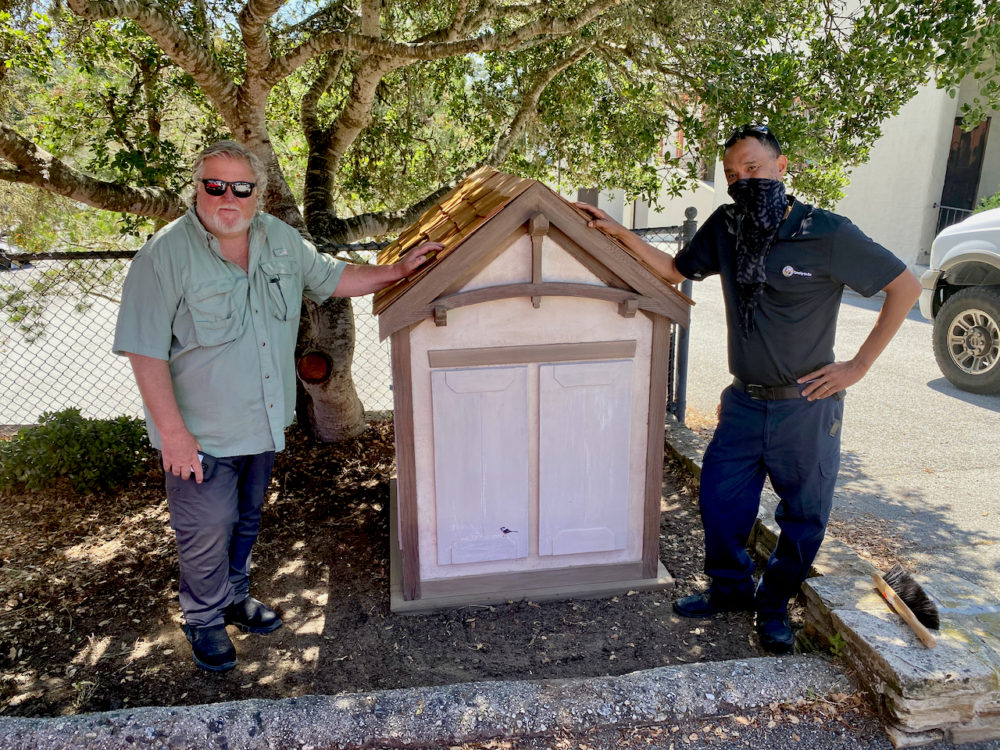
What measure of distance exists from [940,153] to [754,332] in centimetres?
1203

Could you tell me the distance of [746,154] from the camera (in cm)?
304

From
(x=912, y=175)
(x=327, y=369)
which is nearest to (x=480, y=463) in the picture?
(x=327, y=369)

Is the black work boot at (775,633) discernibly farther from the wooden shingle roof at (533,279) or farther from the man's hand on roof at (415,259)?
the man's hand on roof at (415,259)

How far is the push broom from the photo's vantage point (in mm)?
2799

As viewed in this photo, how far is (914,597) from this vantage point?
9.84 ft

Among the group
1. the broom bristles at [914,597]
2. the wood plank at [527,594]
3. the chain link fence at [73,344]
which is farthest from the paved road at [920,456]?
the wood plank at [527,594]

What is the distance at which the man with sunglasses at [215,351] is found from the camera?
284cm

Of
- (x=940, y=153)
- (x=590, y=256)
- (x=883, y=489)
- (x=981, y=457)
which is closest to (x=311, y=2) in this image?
(x=590, y=256)

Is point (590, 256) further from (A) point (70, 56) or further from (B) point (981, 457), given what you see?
(A) point (70, 56)

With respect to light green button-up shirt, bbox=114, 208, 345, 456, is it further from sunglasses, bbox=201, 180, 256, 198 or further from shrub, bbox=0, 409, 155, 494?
shrub, bbox=0, 409, 155, 494

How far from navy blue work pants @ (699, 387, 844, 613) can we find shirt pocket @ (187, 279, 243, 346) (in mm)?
2150

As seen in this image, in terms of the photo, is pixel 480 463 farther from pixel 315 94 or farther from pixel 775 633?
pixel 315 94

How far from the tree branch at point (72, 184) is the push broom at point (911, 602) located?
474 centimetres

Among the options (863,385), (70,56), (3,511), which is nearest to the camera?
(3,511)
